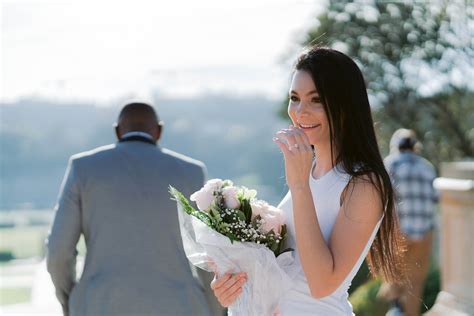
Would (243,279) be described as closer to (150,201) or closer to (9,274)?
(150,201)

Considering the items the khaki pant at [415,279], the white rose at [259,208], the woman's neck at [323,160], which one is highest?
the woman's neck at [323,160]

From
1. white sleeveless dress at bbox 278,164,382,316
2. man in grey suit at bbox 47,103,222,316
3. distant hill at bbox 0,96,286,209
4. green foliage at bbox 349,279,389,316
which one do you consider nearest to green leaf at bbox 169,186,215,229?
white sleeveless dress at bbox 278,164,382,316

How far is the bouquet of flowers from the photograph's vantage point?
3.14 m

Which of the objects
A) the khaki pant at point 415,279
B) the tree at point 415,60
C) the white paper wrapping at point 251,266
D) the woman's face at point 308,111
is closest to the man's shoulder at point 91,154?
the white paper wrapping at point 251,266

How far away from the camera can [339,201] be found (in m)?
3.09

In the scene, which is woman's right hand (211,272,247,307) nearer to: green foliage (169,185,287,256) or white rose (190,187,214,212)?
green foliage (169,185,287,256)

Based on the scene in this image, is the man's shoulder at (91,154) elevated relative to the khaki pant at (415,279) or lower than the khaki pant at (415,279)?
elevated

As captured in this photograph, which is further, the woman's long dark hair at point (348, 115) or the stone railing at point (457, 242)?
the stone railing at point (457, 242)

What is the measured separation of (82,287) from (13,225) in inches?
2162

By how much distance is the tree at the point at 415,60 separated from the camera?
2262cm

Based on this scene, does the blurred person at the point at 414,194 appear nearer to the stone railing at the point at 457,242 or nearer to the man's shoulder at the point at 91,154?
the stone railing at the point at 457,242

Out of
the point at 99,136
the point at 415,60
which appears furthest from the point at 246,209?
the point at 99,136

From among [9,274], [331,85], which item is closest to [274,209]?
[331,85]

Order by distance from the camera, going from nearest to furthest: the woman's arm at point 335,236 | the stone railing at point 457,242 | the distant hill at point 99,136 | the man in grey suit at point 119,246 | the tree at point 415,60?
the woman's arm at point 335,236 < the man in grey suit at point 119,246 < the stone railing at point 457,242 < the tree at point 415,60 < the distant hill at point 99,136
